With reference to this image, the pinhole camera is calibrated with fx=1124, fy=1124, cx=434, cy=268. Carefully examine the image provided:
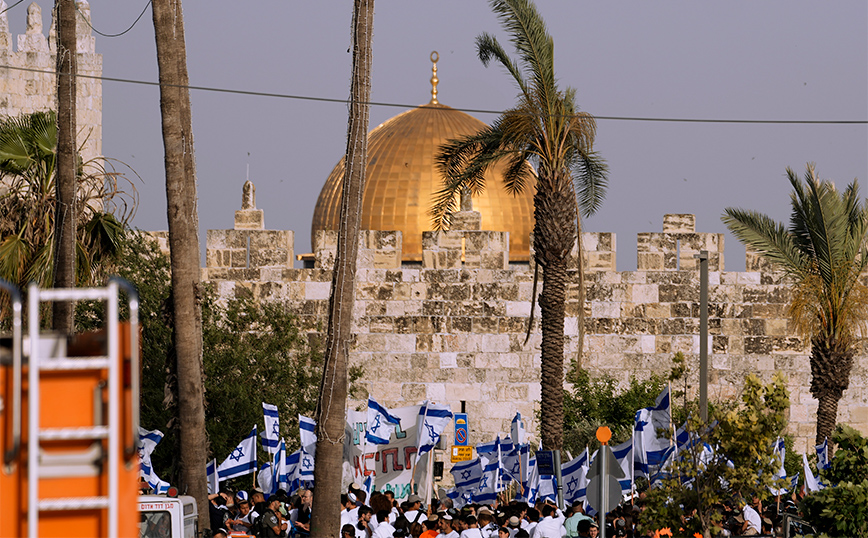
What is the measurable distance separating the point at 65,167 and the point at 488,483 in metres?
6.72

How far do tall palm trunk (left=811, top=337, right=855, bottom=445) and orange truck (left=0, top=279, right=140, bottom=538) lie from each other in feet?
53.0

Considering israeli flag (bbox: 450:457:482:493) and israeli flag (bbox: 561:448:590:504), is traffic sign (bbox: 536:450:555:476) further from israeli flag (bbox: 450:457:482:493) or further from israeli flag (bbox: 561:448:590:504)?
israeli flag (bbox: 450:457:482:493)

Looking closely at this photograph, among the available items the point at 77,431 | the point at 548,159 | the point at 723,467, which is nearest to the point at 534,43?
the point at 548,159

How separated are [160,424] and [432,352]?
5156 millimetres

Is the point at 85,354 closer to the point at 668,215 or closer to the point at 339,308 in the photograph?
the point at 339,308

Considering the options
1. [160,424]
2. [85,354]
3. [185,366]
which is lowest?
[160,424]

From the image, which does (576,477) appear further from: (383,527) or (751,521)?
(383,527)

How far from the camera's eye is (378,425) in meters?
14.6

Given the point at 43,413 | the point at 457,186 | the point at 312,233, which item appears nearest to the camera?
the point at 43,413

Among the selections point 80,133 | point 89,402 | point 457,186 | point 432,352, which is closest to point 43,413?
point 89,402

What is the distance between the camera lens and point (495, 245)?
821 inches

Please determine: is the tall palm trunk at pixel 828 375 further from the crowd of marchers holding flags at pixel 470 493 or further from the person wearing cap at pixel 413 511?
the person wearing cap at pixel 413 511

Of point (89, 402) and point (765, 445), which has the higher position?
point (89, 402)

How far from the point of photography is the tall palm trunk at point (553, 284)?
16.2m
